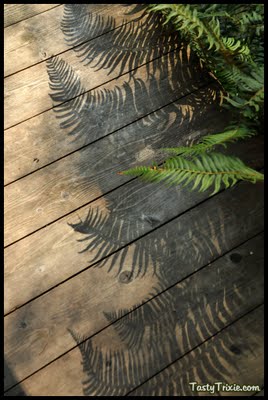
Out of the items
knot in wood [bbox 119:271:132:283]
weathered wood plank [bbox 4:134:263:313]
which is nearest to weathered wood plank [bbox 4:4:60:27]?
weathered wood plank [bbox 4:134:263:313]

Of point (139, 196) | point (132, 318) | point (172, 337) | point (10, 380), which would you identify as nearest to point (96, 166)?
point (139, 196)

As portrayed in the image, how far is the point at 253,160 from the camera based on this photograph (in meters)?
2.62

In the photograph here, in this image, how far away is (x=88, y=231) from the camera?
2465 mm

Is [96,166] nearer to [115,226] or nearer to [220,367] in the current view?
[115,226]

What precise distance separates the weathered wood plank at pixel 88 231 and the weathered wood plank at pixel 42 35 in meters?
1.06

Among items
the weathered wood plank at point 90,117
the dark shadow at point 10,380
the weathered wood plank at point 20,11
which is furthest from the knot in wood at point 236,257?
the weathered wood plank at point 20,11

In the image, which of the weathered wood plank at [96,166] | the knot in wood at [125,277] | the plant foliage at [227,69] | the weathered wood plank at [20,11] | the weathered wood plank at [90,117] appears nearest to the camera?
the plant foliage at [227,69]

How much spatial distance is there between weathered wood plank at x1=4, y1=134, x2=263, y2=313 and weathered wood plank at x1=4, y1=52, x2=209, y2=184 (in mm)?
392

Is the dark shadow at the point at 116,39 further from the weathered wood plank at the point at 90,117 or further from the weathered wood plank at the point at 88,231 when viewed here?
the weathered wood plank at the point at 88,231

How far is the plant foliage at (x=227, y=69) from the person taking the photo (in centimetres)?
214

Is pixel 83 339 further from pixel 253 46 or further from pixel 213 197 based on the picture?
pixel 253 46

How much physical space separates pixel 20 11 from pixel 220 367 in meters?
2.49

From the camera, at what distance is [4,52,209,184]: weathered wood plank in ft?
8.75

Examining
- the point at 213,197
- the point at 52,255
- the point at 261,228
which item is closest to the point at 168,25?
the point at 213,197
